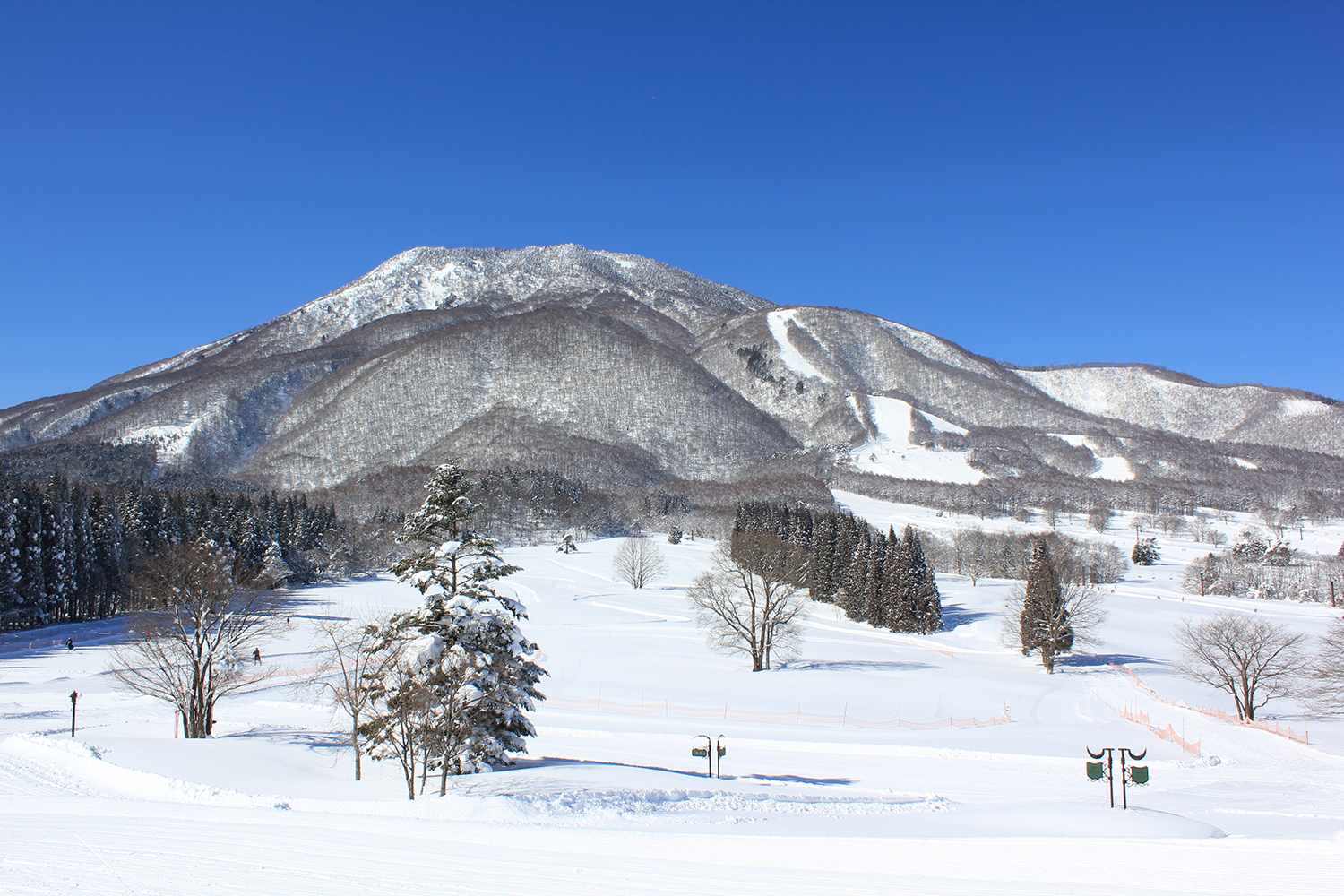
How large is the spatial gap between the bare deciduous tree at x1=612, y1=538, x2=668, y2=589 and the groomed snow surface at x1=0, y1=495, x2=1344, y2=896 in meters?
54.2

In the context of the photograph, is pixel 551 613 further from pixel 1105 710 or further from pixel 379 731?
pixel 379 731

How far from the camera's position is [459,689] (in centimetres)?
1695

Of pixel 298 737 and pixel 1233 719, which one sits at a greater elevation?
pixel 298 737

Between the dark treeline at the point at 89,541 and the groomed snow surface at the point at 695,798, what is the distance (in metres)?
16.9

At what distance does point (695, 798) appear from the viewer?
14.4 m

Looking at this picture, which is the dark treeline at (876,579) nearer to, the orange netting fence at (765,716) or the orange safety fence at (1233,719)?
the orange netting fence at (765,716)

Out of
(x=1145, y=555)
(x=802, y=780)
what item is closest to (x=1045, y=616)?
(x=802, y=780)

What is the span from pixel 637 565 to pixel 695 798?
85.2m

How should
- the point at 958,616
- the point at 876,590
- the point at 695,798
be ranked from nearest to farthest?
the point at 695,798 → the point at 876,590 → the point at 958,616

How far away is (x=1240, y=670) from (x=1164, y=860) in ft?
120

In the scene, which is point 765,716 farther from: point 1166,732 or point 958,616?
point 958,616

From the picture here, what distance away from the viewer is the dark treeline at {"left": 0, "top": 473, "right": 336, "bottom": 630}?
5547 centimetres

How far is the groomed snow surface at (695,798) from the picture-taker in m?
8.84

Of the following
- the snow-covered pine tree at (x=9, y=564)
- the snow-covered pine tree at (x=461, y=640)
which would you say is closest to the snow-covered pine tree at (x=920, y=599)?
the snow-covered pine tree at (x=461, y=640)
